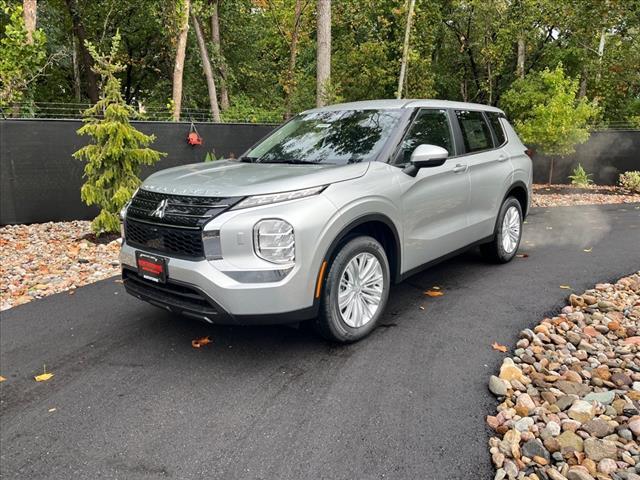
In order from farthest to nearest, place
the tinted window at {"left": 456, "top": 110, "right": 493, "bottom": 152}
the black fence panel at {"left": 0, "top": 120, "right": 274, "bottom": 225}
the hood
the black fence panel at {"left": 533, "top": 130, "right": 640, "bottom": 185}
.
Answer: the black fence panel at {"left": 533, "top": 130, "right": 640, "bottom": 185}, the black fence panel at {"left": 0, "top": 120, "right": 274, "bottom": 225}, the tinted window at {"left": 456, "top": 110, "right": 493, "bottom": 152}, the hood

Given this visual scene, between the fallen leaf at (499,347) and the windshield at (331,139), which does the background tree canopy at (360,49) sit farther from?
the fallen leaf at (499,347)

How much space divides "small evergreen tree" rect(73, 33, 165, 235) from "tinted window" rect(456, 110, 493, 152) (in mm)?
4400

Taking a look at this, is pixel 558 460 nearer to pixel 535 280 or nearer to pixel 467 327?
pixel 467 327

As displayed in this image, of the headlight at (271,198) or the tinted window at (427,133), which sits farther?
the tinted window at (427,133)

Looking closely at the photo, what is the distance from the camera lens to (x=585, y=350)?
3395mm

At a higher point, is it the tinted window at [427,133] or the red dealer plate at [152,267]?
the tinted window at [427,133]

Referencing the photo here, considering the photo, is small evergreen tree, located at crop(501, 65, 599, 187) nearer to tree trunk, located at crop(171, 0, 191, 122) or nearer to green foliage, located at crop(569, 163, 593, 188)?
green foliage, located at crop(569, 163, 593, 188)

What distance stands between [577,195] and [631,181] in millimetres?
1922

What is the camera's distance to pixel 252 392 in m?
2.98

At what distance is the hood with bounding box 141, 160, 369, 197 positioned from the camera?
121 inches

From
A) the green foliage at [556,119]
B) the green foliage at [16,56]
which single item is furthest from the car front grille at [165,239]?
the green foliage at [556,119]

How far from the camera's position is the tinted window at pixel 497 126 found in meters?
5.37

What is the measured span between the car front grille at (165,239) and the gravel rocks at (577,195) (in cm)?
961

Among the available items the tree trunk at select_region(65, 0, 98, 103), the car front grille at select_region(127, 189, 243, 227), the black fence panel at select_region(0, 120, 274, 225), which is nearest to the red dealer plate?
the car front grille at select_region(127, 189, 243, 227)
